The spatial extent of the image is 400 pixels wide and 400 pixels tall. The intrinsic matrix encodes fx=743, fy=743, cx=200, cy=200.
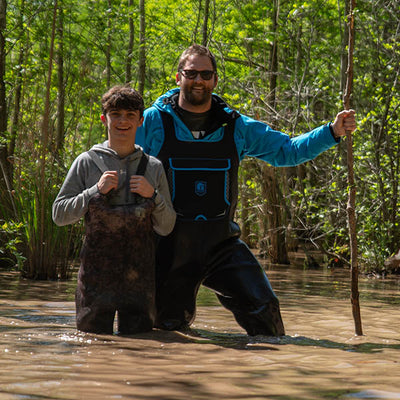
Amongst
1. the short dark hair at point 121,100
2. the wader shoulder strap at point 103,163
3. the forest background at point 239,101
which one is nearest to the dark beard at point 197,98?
the short dark hair at point 121,100

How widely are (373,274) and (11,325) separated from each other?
8133 millimetres

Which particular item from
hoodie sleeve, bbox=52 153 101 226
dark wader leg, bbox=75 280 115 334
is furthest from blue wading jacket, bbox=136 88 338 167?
dark wader leg, bbox=75 280 115 334

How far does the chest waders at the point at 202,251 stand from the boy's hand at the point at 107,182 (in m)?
0.65

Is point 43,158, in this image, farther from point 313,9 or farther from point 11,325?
point 313,9

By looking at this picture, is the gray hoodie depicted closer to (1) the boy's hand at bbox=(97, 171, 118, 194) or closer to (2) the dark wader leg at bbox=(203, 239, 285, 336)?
(1) the boy's hand at bbox=(97, 171, 118, 194)

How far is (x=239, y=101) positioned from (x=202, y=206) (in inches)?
367

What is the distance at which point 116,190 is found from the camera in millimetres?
4453

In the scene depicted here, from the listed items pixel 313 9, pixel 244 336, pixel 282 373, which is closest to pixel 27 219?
pixel 244 336

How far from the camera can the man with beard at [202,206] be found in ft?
15.9

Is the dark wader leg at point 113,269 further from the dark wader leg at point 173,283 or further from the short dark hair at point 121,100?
the short dark hair at point 121,100

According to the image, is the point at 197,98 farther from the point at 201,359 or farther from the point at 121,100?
the point at 201,359

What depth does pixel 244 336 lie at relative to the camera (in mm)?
4941

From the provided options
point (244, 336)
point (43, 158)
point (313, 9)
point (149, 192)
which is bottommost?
point (244, 336)

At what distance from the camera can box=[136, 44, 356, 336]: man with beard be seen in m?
4.84
